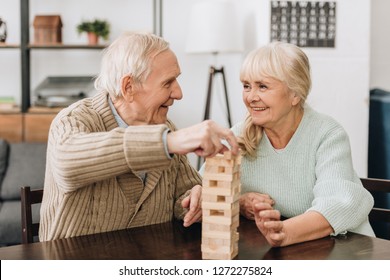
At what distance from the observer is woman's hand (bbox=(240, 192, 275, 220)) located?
186cm

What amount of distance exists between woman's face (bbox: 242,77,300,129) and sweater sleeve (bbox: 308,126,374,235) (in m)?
0.17

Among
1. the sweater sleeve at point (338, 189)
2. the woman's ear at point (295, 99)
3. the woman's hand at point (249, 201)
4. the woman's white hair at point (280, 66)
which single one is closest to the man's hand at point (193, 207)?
the woman's hand at point (249, 201)

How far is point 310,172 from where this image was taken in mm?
1983

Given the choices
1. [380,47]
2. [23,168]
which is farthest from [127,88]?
[380,47]

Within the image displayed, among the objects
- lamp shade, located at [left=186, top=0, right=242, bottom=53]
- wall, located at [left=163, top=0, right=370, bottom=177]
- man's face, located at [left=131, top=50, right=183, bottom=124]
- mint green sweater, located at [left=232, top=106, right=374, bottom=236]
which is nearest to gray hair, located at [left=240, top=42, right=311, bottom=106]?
mint green sweater, located at [left=232, top=106, right=374, bottom=236]

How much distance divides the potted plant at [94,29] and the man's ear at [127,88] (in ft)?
9.02

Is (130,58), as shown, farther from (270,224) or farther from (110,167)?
(270,224)

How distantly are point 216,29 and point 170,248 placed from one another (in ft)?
9.01

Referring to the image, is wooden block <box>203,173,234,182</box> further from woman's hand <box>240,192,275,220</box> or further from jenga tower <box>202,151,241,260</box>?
woman's hand <box>240,192,275,220</box>

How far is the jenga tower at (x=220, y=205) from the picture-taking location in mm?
1359

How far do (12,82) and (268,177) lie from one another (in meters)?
3.16

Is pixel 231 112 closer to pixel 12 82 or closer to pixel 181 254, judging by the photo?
pixel 12 82

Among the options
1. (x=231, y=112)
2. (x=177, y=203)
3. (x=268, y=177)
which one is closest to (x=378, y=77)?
(x=231, y=112)

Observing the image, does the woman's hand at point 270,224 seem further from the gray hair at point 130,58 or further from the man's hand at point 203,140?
the gray hair at point 130,58
